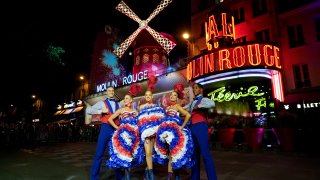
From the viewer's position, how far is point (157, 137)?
4746 mm

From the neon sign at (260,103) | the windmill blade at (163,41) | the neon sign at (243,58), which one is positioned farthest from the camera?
the windmill blade at (163,41)

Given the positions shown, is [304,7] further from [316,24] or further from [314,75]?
[314,75]

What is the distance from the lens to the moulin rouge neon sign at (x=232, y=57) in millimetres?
14391

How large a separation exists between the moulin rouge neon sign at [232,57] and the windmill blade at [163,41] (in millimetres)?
7296

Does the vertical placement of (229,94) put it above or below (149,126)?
above

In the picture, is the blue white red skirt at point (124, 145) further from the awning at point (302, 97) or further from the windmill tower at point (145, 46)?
the windmill tower at point (145, 46)

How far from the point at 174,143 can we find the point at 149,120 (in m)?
0.65

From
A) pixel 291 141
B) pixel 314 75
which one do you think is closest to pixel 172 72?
pixel 314 75

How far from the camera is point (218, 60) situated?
15.4 m

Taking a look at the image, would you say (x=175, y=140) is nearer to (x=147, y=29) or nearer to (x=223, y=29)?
(x=223, y=29)

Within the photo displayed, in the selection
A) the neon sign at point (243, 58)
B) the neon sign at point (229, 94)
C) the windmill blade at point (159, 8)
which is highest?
the windmill blade at point (159, 8)

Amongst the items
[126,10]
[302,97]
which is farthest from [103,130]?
[126,10]

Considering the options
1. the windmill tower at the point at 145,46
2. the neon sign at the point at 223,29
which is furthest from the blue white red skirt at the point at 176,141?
the windmill tower at the point at 145,46

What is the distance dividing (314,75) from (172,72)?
30.4 feet
